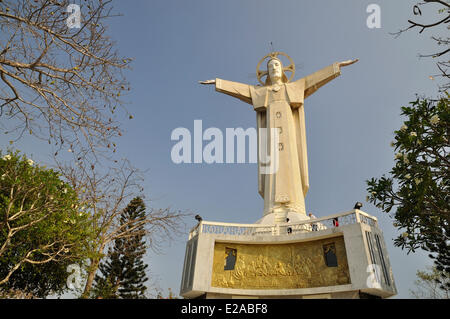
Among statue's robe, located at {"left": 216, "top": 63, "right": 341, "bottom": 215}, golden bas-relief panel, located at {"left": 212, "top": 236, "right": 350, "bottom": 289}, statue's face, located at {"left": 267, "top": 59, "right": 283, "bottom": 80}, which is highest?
statue's face, located at {"left": 267, "top": 59, "right": 283, "bottom": 80}

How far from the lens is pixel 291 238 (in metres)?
12.5

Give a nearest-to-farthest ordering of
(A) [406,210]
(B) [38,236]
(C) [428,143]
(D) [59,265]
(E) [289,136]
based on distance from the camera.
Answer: (C) [428,143]
(A) [406,210]
(B) [38,236]
(D) [59,265]
(E) [289,136]

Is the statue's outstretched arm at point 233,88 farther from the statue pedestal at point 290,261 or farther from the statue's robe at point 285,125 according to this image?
the statue pedestal at point 290,261

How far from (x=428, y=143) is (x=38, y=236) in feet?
44.5

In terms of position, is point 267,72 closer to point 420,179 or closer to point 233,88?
point 233,88

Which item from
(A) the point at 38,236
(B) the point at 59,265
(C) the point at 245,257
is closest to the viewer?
(A) the point at 38,236

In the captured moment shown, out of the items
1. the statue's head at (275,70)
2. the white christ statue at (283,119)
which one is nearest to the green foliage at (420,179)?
the white christ statue at (283,119)

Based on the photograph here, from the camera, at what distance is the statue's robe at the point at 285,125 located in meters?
16.3

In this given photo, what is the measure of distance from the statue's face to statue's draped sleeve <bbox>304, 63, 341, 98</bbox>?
1.65 m

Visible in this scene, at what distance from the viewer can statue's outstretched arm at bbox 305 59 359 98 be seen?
58.1 ft

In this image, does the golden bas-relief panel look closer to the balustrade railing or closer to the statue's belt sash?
the balustrade railing

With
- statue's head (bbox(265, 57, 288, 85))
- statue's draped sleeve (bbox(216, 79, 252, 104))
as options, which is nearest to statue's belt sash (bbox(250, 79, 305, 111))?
statue's draped sleeve (bbox(216, 79, 252, 104))
